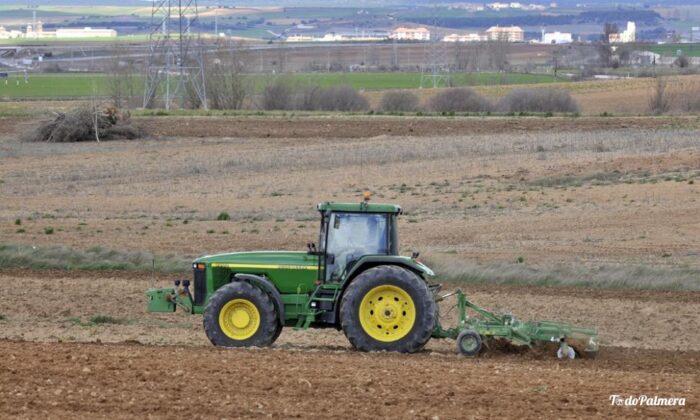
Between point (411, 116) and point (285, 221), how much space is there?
35222 millimetres

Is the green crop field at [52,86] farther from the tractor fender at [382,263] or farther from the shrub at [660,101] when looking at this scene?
the tractor fender at [382,263]

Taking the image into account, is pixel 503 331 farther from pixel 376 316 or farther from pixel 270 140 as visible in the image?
pixel 270 140

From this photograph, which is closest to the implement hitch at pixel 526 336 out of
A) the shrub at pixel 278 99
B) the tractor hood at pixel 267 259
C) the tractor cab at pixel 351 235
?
the tractor cab at pixel 351 235

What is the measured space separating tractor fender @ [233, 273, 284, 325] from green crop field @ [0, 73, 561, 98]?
7416 centimetres

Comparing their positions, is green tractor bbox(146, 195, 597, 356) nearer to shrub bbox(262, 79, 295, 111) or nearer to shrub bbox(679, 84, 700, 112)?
shrub bbox(679, 84, 700, 112)

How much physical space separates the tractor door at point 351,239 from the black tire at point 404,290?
1.37 feet

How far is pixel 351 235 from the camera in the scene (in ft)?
49.7

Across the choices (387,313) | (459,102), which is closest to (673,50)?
(459,102)

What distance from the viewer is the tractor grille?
15594 millimetres

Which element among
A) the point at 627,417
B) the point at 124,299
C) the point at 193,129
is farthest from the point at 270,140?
the point at 627,417

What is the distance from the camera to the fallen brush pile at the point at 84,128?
168 feet

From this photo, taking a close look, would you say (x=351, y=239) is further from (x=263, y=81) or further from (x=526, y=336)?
(x=263, y=81)

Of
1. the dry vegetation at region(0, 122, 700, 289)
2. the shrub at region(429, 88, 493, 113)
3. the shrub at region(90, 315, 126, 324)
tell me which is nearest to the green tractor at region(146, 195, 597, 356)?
the shrub at region(90, 315, 126, 324)

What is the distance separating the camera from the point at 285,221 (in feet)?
94.3
